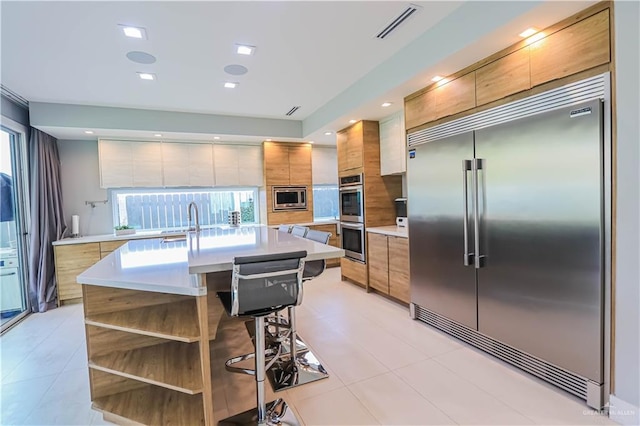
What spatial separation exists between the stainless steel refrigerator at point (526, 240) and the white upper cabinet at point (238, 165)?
11.4 feet

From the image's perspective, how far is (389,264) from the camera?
12.6 ft

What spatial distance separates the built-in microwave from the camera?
5680 mm

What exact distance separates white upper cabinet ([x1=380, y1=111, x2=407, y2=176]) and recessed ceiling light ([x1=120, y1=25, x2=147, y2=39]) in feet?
9.39

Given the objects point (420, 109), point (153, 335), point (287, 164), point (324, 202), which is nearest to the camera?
point (153, 335)

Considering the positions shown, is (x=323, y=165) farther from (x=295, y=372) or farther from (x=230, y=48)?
(x=295, y=372)

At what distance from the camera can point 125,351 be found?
1959mm

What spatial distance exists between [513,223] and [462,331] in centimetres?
113

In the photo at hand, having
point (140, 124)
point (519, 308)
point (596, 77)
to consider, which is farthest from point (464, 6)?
point (140, 124)

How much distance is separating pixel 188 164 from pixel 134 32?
9.77 ft

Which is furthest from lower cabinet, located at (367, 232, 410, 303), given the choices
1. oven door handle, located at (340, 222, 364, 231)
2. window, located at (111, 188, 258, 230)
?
window, located at (111, 188, 258, 230)

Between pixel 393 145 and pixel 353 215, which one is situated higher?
pixel 393 145

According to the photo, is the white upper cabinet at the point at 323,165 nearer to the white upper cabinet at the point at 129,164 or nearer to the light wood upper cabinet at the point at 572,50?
the white upper cabinet at the point at 129,164

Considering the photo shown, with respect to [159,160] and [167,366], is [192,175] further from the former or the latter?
[167,366]

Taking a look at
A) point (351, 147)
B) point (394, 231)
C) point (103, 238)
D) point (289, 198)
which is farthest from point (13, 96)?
point (394, 231)
